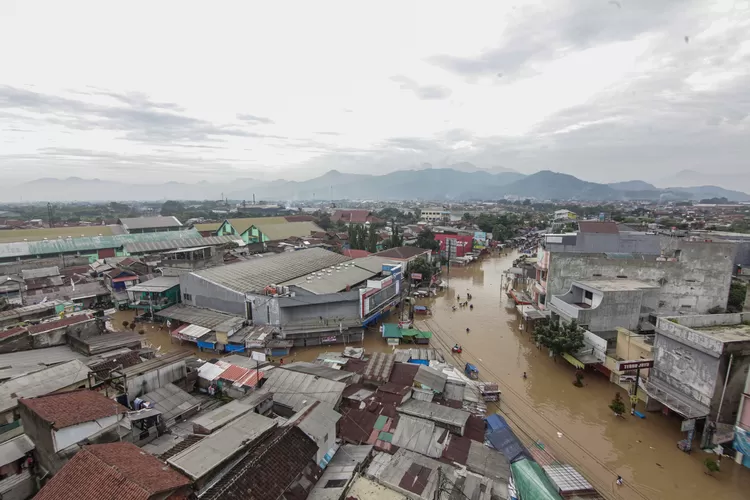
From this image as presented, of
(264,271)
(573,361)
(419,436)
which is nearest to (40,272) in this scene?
(264,271)

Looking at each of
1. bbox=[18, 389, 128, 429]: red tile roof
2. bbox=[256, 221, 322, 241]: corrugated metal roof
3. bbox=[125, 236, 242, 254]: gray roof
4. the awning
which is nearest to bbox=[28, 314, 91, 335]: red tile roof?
bbox=[18, 389, 128, 429]: red tile roof

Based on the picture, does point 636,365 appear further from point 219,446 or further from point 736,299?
point 219,446

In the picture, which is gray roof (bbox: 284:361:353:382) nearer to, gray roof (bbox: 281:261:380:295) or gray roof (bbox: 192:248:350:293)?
gray roof (bbox: 281:261:380:295)

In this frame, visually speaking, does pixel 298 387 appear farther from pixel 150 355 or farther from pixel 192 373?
pixel 150 355

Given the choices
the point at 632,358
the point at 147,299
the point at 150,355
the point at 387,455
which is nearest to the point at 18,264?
the point at 147,299

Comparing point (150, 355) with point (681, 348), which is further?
point (150, 355)

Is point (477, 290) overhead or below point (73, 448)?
below
